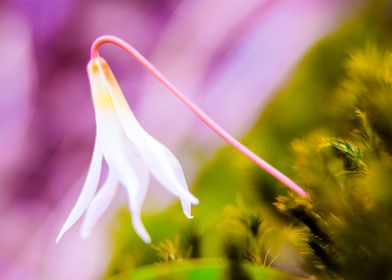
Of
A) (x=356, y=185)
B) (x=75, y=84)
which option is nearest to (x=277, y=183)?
(x=356, y=185)

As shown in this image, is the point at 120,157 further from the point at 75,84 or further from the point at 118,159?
the point at 75,84

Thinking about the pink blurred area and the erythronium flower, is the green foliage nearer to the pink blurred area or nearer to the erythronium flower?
the erythronium flower

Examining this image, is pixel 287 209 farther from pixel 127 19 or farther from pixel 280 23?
pixel 127 19

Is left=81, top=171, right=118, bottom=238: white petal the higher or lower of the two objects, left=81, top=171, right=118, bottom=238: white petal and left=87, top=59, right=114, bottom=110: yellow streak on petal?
the lower

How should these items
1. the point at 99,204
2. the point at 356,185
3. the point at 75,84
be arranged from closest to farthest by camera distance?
the point at 356,185 < the point at 99,204 < the point at 75,84

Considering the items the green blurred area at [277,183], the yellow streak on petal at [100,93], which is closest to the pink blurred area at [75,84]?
the green blurred area at [277,183]

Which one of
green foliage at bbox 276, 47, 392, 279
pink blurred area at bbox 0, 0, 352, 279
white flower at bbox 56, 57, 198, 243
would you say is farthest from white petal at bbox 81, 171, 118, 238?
pink blurred area at bbox 0, 0, 352, 279
